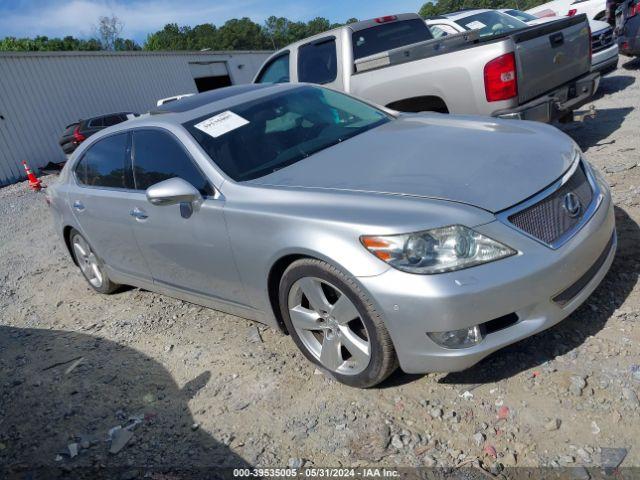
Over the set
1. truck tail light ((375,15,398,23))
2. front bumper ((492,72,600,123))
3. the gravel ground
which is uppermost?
truck tail light ((375,15,398,23))

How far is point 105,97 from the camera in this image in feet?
71.0

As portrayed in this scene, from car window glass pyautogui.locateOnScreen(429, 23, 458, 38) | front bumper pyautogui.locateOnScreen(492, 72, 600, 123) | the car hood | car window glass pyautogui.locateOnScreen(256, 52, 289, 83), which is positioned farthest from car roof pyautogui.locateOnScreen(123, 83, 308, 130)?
car window glass pyautogui.locateOnScreen(429, 23, 458, 38)

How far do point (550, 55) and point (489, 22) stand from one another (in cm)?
376

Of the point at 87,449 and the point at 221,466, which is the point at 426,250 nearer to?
the point at 221,466

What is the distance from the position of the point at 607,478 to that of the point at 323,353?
1.42m

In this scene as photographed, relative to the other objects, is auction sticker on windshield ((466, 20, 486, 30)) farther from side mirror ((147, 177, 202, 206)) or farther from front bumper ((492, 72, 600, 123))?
side mirror ((147, 177, 202, 206))

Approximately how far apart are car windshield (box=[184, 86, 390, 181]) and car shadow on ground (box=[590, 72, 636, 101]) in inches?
253

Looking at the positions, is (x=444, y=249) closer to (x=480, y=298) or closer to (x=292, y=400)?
(x=480, y=298)

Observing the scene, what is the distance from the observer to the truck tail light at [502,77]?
4.90 m

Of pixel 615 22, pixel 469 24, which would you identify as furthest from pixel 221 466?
pixel 615 22

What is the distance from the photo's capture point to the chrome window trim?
2.42 metres

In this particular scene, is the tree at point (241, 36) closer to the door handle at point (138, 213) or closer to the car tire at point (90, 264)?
the car tire at point (90, 264)

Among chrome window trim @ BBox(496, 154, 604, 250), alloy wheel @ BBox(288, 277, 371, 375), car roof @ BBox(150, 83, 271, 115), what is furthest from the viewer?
car roof @ BBox(150, 83, 271, 115)

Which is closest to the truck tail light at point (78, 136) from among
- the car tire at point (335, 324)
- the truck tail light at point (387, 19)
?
the truck tail light at point (387, 19)
